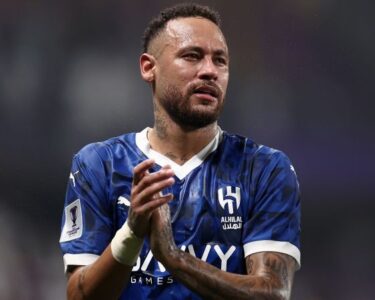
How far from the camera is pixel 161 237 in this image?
2.31 m

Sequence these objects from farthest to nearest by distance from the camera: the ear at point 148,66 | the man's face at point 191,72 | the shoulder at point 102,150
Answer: the ear at point 148,66, the shoulder at point 102,150, the man's face at point 191,72

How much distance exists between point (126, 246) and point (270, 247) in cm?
50

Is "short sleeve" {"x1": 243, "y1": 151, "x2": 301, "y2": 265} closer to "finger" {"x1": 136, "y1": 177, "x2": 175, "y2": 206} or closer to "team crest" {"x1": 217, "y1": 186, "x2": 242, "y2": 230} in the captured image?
"team crest" {"x1": 217, "y1": 186, "x2": 242, "y2": 230}

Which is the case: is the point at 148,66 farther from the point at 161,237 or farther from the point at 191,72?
the point at 161,237

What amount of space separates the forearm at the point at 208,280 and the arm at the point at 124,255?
0.47ft

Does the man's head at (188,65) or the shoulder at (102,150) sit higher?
the man's head at (188,65)

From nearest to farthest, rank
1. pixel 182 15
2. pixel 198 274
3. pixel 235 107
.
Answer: pixel 198 274
pixel 182 15
pixel 235 107

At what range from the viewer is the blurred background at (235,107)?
4.17m

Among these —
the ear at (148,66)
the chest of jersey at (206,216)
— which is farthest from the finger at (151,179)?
the ear at (148,66)

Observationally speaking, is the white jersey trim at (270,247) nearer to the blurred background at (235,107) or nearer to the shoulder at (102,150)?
the shoulder at (102,150)

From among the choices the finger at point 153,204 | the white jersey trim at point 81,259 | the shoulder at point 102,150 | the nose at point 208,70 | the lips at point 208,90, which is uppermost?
the nose at point 208,70

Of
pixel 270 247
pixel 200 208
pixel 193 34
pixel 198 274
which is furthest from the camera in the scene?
pixel 193 34

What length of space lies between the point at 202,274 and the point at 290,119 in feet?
7.34

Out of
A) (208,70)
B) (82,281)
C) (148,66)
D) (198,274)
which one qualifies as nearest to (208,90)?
(208,70)
